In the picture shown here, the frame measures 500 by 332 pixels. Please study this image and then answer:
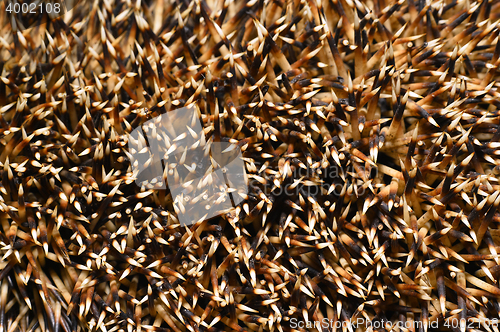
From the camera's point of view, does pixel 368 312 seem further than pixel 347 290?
Yes

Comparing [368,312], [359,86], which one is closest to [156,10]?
[359,86]

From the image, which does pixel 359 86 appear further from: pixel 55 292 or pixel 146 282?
pixel 55 292

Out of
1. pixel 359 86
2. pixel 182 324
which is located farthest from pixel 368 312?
pixel 359 86

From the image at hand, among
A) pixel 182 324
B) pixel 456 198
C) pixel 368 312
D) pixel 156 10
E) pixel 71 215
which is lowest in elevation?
pixel 368 312

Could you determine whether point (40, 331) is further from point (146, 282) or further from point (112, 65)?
point (112, 65)

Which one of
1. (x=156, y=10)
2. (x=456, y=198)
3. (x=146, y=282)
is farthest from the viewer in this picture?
(x=156, y=10)

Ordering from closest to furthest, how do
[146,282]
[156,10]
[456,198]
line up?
[456,198], [146,282], [156,10]

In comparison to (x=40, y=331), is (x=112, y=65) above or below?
above
